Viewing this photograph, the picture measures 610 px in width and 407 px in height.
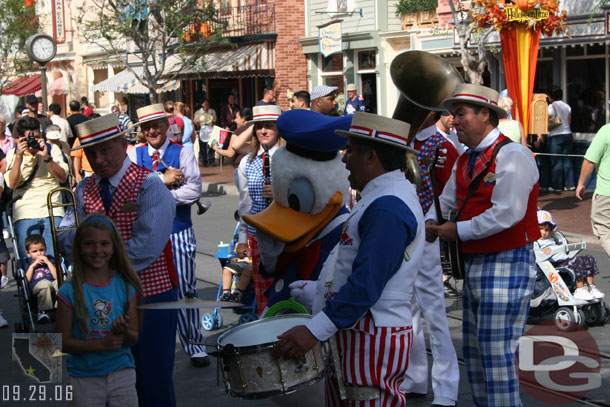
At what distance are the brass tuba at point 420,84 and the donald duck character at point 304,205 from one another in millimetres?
1049

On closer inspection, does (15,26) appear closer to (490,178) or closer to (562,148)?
(562,148)

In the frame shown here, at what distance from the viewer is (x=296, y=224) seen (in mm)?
4523

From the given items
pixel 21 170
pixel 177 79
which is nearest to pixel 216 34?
pixel 177 79

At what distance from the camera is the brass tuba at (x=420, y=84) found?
5.60 metres

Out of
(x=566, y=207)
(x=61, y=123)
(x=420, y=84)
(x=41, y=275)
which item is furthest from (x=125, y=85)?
(x=420, y=84)

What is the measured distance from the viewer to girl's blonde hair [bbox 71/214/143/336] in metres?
4.25

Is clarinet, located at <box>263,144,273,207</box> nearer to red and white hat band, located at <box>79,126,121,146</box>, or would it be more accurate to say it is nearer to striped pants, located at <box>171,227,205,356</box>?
striped pants, located at <box>171,227,205,356</box>

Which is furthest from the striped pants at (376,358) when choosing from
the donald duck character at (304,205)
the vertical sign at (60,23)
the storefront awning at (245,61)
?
the vertical sign at (60,23)

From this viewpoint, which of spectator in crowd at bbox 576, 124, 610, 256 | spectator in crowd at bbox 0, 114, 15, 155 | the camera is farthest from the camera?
spectator in crowd at bbox 0, 114, 15, 155

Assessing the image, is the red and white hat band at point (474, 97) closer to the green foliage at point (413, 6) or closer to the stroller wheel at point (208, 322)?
the stroller wheel at point (208, 322)

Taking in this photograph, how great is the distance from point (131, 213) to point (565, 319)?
439 centimetres

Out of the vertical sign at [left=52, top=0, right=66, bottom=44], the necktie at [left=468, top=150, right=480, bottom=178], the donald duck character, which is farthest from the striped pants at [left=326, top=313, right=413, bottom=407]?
the vertical sign at [left=52, top=0, right=66, bottom=44]

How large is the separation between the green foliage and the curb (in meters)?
7.06

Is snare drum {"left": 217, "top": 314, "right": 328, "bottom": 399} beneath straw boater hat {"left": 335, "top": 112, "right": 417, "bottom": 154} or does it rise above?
beneath
